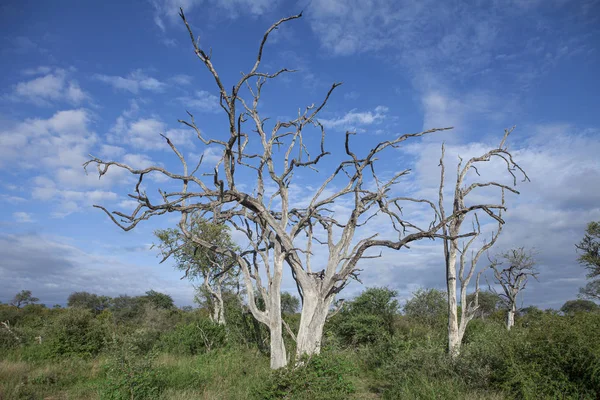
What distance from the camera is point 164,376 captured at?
10133 millimetres

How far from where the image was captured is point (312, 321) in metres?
9.95

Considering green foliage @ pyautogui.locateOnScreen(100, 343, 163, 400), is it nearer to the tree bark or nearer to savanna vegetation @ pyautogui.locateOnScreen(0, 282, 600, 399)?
savanna vegetation @ pyautogui.locateOnScreen(0, 282, 600, 399)

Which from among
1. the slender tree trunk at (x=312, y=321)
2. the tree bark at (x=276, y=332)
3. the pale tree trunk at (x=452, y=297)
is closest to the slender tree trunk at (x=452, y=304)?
the pale tree trunk at (x=452, y=297)

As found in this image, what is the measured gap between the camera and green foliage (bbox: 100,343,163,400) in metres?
8.23

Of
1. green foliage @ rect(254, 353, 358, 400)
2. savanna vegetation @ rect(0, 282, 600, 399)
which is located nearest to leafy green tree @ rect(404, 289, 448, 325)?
savanna vegetation @ rect(0, 282, 600, 399)

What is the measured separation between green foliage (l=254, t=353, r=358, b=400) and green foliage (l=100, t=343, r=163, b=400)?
8.73 feet

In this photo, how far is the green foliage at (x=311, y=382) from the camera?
7.39 meters

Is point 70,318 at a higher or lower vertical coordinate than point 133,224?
lower

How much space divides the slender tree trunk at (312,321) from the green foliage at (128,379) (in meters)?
3.59

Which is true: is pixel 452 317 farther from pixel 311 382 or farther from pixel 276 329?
pixel 311 382

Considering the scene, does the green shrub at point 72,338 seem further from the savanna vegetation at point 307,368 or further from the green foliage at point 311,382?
the green foliage at point 311,382

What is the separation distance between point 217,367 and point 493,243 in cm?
985

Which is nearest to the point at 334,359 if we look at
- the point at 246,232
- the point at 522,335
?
the point at 522,335

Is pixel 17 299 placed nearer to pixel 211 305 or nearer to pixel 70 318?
pixel 211 305
